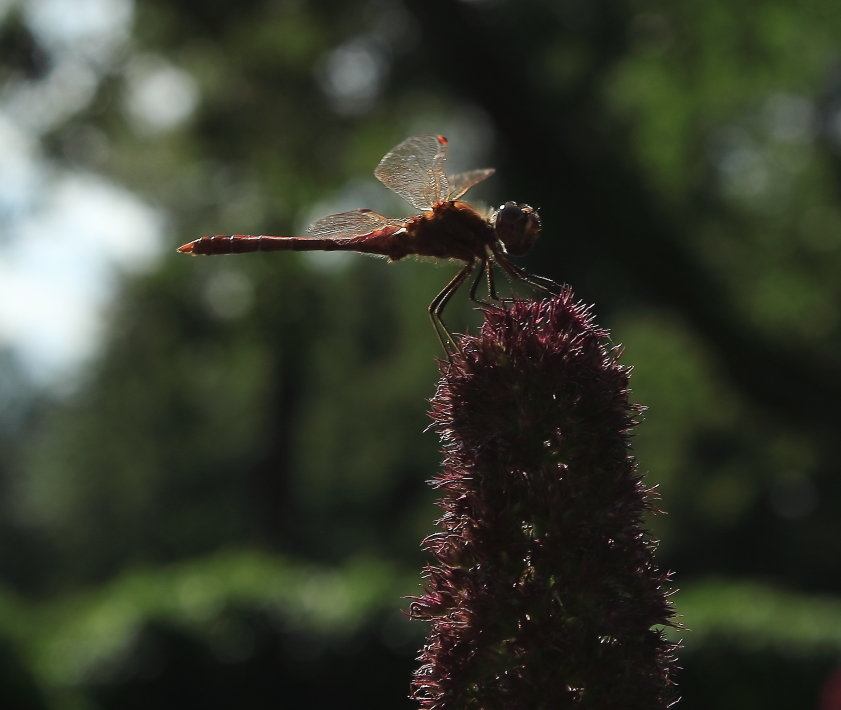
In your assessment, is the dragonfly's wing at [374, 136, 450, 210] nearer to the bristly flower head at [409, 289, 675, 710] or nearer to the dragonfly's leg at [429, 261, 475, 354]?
the dragonfly's leg at [429, 261, 475, 354]

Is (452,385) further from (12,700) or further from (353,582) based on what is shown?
(353,582)

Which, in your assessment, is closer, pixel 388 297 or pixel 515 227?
pixel 515 227

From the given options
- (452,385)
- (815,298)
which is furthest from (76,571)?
(452,385)

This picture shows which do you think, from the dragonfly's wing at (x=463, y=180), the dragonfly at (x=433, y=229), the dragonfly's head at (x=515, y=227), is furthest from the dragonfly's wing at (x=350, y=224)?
the dragonfly's head at (x=515, y=227)

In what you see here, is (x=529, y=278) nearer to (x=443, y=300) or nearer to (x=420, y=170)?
(x=443, y=300)

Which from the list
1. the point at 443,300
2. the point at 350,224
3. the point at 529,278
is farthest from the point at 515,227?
the point at 350,224

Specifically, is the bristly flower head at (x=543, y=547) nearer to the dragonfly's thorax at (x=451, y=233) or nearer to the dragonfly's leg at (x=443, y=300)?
the dragonfly's leg at (x=443, y=300)

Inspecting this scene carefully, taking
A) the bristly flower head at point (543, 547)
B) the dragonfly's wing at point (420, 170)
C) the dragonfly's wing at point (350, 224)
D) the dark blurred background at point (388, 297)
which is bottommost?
the bristly flower head at point (543, 547)
